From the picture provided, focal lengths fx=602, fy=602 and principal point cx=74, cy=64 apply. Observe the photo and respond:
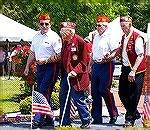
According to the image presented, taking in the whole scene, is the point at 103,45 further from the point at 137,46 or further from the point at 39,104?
the point at 39,104

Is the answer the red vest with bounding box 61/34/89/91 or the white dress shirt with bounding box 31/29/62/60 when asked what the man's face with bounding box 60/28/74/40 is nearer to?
the red vest with bounding box 61/34/89/91

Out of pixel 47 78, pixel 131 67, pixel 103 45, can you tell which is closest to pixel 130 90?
pixel 131 67

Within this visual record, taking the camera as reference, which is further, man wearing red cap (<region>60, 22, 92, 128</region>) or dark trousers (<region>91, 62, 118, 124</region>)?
dark trousers (<region>91, 62, 118, 124</region>)

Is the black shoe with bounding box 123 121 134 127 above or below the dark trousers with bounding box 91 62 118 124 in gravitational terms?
below

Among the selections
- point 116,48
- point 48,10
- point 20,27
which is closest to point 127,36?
point 116,48

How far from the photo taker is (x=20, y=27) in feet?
62.3

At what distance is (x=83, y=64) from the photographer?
9.20 metres

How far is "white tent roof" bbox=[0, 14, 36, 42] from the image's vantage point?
58.6 feet

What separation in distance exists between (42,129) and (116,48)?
1733 mm

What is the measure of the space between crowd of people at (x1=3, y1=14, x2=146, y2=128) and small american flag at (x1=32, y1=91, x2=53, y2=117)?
0.57 meters

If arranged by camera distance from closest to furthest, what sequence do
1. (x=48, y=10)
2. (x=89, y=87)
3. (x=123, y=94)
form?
(x=123, y=94) < (x=89, y=87) < (x=48, y=10)

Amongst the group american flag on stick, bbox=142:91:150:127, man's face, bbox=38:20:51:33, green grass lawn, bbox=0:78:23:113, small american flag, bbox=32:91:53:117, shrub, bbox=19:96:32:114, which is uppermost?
man's face, bbox=38:20:51:33

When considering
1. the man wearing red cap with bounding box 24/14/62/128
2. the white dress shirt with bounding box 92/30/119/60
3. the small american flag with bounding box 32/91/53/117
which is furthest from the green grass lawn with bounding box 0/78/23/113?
the white dress shirt with bounding box 92/30/119/60

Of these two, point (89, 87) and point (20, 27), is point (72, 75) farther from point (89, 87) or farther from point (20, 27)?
point (20, 27)
